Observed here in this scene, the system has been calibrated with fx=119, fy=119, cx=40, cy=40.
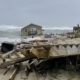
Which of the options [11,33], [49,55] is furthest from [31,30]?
[49,55]

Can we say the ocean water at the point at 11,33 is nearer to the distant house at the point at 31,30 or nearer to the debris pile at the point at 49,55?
the distant house at the point at 31,30

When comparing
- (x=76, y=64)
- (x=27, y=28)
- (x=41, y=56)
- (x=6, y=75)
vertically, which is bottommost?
(x=6, y=75)

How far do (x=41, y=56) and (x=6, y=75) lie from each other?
228cm

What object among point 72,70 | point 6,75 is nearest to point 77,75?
point 72,70

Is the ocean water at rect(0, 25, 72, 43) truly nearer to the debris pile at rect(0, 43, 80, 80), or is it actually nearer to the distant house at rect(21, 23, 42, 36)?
the distant house at rect(21, 23, 42, 36)

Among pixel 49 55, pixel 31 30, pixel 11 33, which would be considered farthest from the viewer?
pixel 11 33

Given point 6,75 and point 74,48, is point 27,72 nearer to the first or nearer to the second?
point 6,75

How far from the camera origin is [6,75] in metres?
6.07

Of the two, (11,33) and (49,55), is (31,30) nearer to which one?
(11,33)

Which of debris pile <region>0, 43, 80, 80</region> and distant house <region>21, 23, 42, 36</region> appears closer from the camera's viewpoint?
debris pile <region>0, 43, 80, 80</region>

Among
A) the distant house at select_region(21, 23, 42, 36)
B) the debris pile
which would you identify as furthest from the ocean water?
the debris pile

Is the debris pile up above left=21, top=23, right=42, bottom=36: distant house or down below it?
below

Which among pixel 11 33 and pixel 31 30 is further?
pixel 11 33

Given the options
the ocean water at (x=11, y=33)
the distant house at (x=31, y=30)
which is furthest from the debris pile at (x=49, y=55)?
the distant house at (x=31, y=30)
